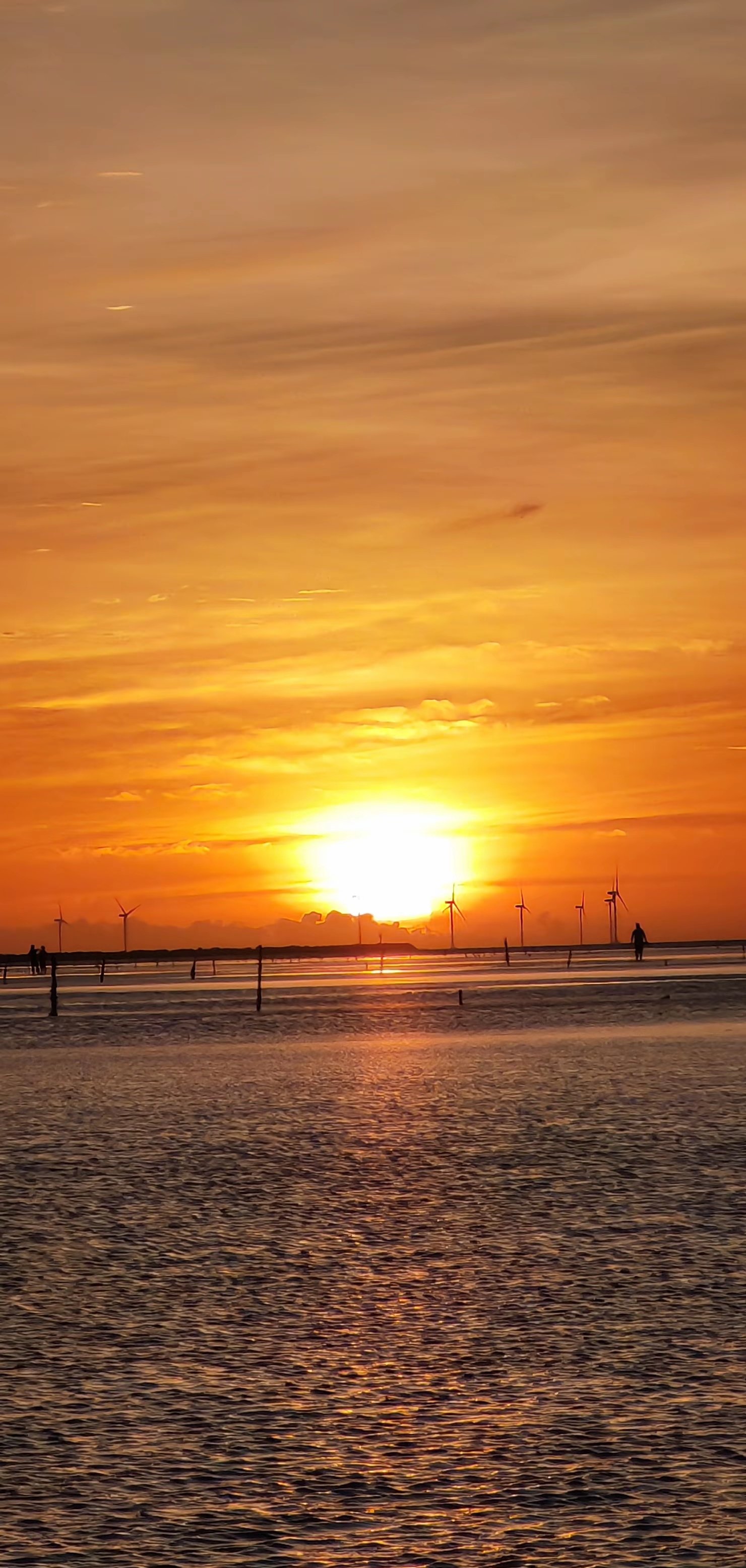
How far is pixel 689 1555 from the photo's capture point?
854 cm

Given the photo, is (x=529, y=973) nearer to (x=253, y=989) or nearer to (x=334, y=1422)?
(x=253, y=989)

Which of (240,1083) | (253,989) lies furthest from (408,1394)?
(253,989)

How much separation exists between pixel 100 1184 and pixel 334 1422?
1156 centimetres

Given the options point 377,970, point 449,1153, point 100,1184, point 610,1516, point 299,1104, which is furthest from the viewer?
point 377,970

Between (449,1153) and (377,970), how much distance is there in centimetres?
15121

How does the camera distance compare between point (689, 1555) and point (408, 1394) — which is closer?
point (689, 1555)

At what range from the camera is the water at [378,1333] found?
363 inches

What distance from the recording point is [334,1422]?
11109mm

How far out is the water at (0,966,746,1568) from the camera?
922 centimetres

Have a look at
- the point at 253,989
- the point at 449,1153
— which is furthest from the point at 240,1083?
the point at 253,989

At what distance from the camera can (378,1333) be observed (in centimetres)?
1357

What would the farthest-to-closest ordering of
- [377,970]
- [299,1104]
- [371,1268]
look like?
[377,970] → [299,1104] → [371,1268]

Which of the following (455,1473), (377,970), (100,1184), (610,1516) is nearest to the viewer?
(610,1516)

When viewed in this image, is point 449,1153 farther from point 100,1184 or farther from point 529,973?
point 529,973
